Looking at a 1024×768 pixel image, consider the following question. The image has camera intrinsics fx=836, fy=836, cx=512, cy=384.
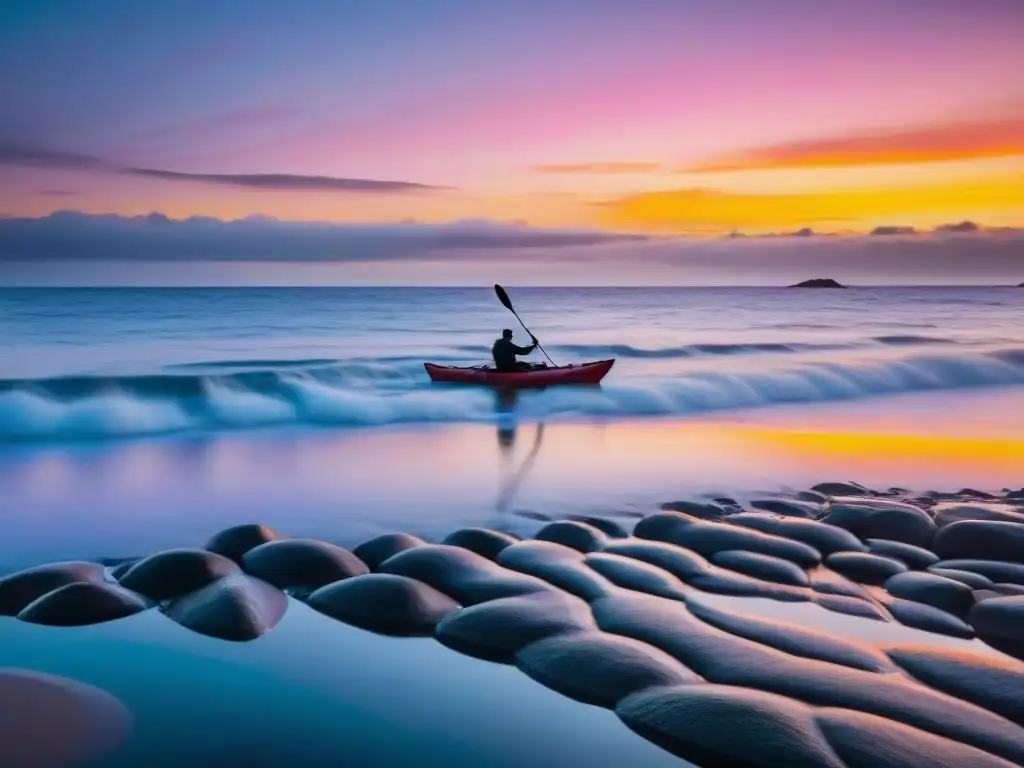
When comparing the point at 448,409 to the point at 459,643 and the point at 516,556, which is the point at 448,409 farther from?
the point at 459,643

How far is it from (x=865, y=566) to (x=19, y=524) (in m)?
6.57

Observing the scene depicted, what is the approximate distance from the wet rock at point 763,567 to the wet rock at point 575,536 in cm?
78

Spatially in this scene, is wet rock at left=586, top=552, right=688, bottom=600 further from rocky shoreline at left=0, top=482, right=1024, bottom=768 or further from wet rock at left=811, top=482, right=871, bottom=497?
wet rock at left=811, top=482, right=871, bottom=497

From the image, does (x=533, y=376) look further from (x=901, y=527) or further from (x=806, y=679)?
(x=806, y=679)

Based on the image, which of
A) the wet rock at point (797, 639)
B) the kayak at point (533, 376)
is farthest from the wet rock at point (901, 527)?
the kayak at point (533, 376)

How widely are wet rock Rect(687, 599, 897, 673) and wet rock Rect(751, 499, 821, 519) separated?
2.74m

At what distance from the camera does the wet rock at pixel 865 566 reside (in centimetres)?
495

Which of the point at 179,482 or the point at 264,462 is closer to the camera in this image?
the point at 179,482

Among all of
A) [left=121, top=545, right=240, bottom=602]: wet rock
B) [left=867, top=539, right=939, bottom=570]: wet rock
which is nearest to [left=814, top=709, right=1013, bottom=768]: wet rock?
[left=867, top=539, right=939, bottom=570]: wet rock

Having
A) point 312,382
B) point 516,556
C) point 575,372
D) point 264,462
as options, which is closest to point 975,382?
point 575,372

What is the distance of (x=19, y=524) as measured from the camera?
7.02 meters

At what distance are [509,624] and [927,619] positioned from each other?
7.12 feet

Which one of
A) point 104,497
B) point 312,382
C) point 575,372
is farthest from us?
point 312,382

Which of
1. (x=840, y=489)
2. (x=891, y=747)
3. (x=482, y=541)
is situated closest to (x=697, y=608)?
(x=891, y=747)
